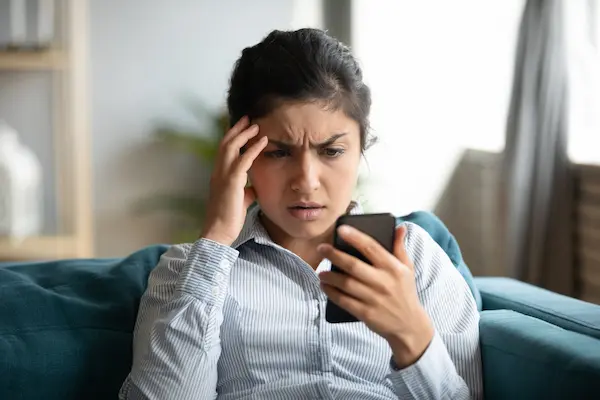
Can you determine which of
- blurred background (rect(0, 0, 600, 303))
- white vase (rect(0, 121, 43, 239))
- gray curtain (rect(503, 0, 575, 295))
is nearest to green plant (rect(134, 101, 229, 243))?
blurred background (rect(0, 0, 600, 303))

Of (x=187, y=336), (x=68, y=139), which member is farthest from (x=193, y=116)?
(x=187, y=336)

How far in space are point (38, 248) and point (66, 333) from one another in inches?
75.1

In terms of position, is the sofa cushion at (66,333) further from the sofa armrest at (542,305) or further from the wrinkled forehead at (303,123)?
the sofa armrest at (542,305)

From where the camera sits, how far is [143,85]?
12.6 ft

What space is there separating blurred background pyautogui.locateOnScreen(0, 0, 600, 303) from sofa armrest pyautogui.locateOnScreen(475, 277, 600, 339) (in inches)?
52.3

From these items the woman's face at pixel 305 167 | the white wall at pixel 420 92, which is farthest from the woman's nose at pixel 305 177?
the white wall at pixel 420 92

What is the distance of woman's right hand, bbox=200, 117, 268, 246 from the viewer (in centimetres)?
145

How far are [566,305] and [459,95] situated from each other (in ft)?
7.90

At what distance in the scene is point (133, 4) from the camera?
3822mm

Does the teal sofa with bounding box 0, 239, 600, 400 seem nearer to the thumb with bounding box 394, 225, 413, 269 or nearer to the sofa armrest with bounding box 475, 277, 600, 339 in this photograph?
the sofa armrest with bounding box 475, 277, 600, 339

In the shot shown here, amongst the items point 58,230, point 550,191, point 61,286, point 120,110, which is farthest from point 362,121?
point 120,110

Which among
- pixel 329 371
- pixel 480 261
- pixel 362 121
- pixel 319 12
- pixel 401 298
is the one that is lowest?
pixel 480 261

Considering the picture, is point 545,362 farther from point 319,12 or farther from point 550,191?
point 319,12

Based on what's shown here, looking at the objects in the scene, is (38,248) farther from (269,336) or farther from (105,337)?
(269,336)
